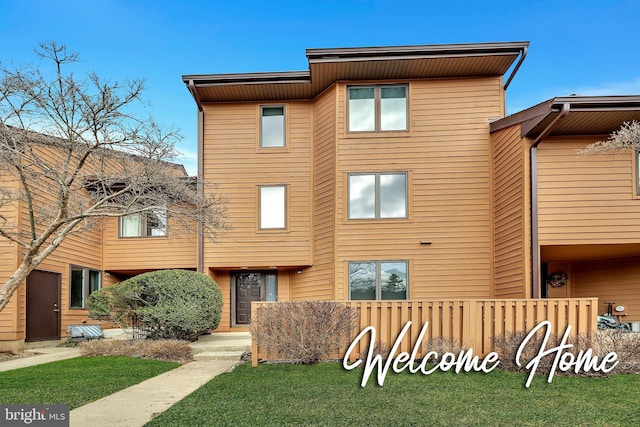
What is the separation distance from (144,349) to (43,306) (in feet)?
15.0

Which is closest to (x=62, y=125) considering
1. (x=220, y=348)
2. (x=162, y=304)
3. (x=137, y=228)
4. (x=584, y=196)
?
(x=162, y=304)

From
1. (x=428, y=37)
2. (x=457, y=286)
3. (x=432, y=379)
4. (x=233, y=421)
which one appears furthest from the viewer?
(x=428, y=37)

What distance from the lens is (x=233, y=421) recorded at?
507 cm

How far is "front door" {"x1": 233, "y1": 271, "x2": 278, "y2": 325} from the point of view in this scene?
15391mm

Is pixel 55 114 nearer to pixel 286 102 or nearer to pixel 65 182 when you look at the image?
pixel 65 182

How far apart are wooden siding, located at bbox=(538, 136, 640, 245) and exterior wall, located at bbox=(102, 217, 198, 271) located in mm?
9735

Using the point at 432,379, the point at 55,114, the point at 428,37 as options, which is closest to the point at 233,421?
the point at 432,379

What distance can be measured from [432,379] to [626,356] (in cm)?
293

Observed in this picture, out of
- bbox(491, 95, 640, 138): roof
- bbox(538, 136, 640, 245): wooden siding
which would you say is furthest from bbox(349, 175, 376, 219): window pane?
bbox(538, 136, 640, 245): wooden siding

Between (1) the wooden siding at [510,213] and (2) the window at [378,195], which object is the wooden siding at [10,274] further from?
(1) the wooden siding at [510,213]

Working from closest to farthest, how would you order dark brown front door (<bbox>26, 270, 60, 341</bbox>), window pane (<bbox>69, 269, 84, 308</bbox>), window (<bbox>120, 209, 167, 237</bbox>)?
dark brown front door (<bbox>26, 270, 60, 341</bbox>), window pane (<bbox>69, 269, 84, 308</bbox>), window (<bbox>120, 209, 167, 237</bbox>)

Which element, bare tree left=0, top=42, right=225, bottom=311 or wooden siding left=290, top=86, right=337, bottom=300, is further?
wooden siding left=290, top=86, right=337, bottom=300

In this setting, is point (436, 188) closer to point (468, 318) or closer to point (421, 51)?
point (421, 51)

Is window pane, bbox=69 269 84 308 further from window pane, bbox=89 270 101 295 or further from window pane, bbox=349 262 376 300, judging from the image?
window pane, bbox=349 262 376 300
